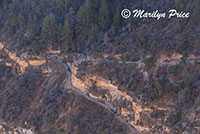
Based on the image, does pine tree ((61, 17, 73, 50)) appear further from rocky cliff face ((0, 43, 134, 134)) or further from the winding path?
rocky cliff face ((0, 43, 134, 134))

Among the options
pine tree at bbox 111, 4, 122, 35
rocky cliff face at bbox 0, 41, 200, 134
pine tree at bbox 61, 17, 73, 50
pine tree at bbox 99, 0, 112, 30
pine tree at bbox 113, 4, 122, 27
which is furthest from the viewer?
pine tree at bbox 61, 17, 73, 50

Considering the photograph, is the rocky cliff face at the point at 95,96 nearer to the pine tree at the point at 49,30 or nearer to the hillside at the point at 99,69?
the hillside at the point at 99,69

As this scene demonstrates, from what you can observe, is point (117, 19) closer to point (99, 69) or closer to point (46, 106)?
point (99, 69)

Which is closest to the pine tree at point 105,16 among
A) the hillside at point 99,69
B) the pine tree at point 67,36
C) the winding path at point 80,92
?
the hillside at point 99,69

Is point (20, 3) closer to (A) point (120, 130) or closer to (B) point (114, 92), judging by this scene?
(B) point (114, 92)

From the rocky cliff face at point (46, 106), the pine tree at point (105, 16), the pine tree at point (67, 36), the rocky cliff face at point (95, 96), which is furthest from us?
the pine tree at point (67, 36)

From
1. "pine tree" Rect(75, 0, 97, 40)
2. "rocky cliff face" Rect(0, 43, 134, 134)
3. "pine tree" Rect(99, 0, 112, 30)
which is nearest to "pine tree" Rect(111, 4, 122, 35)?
"pine tree" Rect(99, 0, 112, 30)
